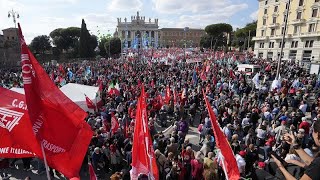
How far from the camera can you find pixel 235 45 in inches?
3401

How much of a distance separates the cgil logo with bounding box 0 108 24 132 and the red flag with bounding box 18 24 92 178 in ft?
2.72

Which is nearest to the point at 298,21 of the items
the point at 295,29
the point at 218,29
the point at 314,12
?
the point at 295,29

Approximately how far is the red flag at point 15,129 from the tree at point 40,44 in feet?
218

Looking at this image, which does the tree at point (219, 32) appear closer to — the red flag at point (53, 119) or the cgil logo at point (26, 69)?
the red flag at point (53, 119)

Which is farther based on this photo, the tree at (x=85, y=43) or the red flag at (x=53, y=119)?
the tree at (x=85, y=43)

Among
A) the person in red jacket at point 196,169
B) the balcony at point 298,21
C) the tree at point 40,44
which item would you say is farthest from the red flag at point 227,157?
the tree at point 40,44

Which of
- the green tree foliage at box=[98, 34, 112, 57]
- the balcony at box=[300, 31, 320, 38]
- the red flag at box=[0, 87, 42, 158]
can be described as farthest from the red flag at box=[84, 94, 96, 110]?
the green tree foliage at box=[98, 34, 112, 57]

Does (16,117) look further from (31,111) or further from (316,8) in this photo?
(316,8)

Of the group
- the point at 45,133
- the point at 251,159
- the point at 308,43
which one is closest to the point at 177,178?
the point at 251,159

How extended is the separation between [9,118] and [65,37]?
241 ft

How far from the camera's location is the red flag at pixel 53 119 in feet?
12.0

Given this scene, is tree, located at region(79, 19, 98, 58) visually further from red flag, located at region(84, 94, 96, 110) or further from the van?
red flag, located at region(84, 94, 96, 110)

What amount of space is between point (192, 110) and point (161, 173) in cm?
626

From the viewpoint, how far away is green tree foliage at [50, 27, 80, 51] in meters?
69.1
